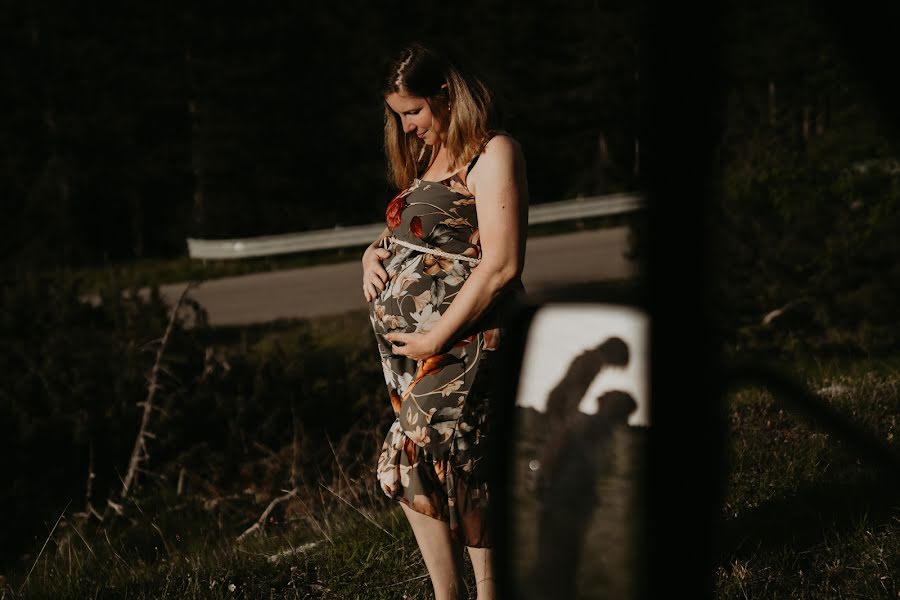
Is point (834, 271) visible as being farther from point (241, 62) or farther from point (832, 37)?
point (241, 62)

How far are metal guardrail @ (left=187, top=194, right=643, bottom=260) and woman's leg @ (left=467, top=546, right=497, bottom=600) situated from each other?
15.5 meters

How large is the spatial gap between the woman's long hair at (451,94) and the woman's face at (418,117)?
12 mm

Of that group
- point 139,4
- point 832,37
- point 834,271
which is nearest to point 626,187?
point 139,4

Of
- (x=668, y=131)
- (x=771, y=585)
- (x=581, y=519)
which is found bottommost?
(x=771, y=585)

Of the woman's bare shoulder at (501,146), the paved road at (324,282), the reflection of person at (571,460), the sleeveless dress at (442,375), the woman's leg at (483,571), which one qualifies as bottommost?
the paved road at (324,282)

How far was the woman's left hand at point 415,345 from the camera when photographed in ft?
7.98

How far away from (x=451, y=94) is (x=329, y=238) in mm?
16372

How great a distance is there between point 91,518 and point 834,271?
6038mm

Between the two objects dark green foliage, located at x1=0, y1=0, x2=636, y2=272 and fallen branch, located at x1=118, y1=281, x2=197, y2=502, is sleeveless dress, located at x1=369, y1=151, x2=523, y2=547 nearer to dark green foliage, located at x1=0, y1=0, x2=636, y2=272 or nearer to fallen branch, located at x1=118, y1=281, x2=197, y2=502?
fallen branch, located at x1=118, y1=281, x2=197, y2=502

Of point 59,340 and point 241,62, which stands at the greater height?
point 241,62

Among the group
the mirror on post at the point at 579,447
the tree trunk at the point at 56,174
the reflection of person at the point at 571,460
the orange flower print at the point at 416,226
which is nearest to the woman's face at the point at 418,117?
the orange flower print at the point at 416,226

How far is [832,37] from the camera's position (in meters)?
0.92

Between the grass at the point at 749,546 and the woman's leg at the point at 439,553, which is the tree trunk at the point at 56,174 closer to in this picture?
the grass at the point at 749,546

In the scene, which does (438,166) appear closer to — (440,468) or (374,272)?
(374,272)
